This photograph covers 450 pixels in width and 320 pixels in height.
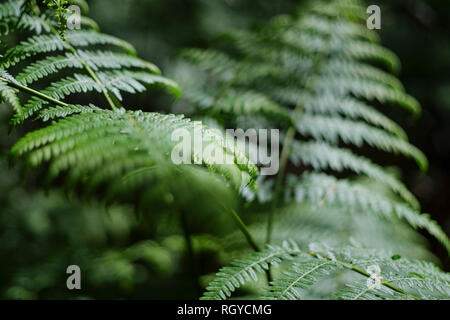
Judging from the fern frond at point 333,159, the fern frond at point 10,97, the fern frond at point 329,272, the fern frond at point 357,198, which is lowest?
the fern frond at point 329,272

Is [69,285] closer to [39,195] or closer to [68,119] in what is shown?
[39,195]

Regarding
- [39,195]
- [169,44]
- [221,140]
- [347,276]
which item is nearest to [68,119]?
[221,140]

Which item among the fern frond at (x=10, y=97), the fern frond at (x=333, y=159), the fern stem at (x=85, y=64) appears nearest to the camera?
the fern frond at (x=10, y=97)

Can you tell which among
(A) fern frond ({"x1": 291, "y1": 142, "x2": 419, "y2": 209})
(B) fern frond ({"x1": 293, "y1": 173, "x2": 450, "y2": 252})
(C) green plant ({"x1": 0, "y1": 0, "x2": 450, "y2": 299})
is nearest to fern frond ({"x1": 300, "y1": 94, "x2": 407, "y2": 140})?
(C) green plant ({"x1": 0, "y1": 0, "x2": 450, "y2": 299})

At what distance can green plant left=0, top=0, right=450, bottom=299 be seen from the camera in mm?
778

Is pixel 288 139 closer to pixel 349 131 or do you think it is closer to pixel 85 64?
pixel 349 131

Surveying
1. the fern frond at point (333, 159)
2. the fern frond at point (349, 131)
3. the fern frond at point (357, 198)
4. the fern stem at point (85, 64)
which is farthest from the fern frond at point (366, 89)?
the fern stem at point (85, 64)

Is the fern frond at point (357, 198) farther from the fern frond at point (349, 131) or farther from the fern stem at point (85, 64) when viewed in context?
the fern stem at point (85, 64)

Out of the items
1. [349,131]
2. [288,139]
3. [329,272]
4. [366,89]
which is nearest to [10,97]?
[329,272]

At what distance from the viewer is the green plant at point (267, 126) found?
0.78m

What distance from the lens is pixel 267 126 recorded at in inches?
63.4

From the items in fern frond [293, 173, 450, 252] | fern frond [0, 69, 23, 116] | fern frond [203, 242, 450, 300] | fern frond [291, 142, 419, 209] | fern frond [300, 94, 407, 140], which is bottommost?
fern frond [203, 242, 450, 300]

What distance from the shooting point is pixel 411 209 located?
1.19 metres

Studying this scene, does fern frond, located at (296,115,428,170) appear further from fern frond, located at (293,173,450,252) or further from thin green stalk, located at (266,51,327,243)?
fern frond, located at (293,173,450,252)
